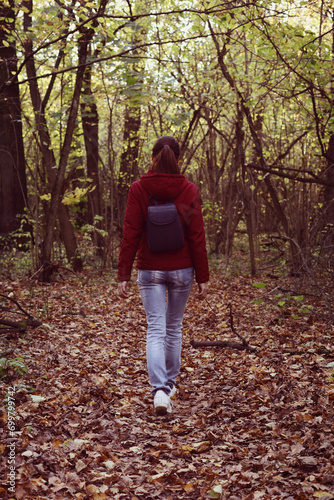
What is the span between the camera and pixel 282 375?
483 cm

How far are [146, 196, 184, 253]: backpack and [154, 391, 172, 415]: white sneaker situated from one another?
1.22 m

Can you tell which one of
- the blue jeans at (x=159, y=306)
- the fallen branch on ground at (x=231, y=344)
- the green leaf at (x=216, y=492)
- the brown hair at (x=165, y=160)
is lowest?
the fallen branch on ground at (x=231, y=344)

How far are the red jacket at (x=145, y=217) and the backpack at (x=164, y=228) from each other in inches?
2.9

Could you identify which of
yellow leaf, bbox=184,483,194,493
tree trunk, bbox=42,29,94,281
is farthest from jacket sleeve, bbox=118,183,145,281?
tree trunk, bbox=42,29,94,281

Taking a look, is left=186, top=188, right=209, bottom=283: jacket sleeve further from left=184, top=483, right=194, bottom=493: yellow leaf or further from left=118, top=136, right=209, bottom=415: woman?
left=184, top=483, right=194, bottom=493: yellow leaf

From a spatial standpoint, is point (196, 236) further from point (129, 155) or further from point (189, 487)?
point (129, 155)

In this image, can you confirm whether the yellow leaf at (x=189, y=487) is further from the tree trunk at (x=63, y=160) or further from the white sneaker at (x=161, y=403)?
the tree trunk at (x=63, y=160)

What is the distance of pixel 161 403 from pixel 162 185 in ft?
6.01

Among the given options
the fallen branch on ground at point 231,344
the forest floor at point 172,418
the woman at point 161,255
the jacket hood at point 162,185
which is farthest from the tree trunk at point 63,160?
the jacket hood at point 162,185

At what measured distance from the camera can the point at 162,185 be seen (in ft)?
13.2

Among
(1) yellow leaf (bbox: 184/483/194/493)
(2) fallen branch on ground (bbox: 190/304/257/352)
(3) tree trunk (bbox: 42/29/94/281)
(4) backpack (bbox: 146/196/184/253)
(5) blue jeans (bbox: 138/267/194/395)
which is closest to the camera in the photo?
(1) yellow leaf (bbox: 184/483/194/493)

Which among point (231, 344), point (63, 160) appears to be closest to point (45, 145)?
point (63, 160)

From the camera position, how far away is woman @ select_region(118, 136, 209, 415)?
4.05 meters

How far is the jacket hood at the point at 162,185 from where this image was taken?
13.2 ft
